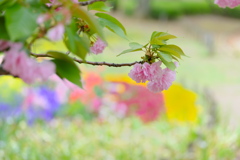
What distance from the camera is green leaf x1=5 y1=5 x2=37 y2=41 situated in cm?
68

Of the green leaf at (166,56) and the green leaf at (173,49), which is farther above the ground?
the green leaf at (173,49)

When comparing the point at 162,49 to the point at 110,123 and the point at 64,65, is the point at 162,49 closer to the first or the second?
the point at 64,65

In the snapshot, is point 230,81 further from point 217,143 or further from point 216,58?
point 217,143

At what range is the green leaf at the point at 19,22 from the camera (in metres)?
0.68

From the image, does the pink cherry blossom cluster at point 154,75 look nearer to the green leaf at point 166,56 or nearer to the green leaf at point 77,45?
the green leaf at point 166,56

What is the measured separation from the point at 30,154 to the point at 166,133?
1221 mm

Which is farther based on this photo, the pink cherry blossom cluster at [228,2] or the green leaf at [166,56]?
the pink cherry blossom cluster at [228,2]

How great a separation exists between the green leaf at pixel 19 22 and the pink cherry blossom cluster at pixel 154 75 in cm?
34

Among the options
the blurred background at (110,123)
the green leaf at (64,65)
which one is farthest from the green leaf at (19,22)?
the blurred background at (110,123)

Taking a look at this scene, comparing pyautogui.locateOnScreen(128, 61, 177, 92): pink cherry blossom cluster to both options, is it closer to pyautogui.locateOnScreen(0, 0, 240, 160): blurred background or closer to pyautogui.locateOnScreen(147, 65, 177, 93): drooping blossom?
pyautogui.locateOnScreen(147, 65, 177, 93): drooping blossom

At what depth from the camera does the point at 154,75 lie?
99 cm

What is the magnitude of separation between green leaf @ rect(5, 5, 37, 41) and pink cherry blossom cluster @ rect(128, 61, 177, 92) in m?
0.34

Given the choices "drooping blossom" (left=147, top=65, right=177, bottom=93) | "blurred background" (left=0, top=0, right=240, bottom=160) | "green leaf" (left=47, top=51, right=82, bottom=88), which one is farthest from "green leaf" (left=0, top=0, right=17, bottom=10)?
"blurred background" (left=0, top=0, right=240, bottom=160)

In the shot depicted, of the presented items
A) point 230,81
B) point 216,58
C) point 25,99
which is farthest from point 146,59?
point 216,58
